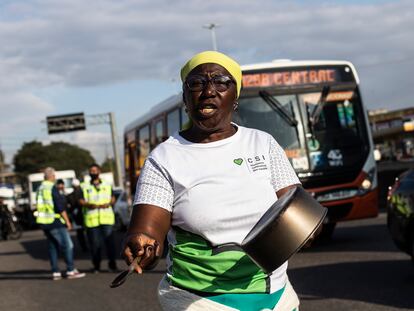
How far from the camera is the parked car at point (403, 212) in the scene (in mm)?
8391

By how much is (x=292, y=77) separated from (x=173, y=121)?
9.34 feet

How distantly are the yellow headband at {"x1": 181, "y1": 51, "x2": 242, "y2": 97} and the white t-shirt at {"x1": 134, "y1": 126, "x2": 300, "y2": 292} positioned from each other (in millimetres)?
272

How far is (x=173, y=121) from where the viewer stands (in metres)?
15.0

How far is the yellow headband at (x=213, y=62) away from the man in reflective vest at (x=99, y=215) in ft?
30.5

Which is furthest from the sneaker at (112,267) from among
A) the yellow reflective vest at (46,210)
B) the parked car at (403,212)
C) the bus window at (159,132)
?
the parked car at (403,212)

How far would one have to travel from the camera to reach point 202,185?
279 centimetres

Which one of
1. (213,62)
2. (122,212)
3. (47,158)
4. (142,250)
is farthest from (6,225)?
(47,158)

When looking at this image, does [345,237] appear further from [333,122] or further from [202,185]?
[202,185]

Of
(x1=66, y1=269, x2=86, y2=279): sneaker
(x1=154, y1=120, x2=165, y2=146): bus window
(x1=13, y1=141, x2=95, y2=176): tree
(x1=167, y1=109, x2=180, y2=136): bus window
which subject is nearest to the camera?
(x1=66, y1=269, x2=86, y2=279): sneaker

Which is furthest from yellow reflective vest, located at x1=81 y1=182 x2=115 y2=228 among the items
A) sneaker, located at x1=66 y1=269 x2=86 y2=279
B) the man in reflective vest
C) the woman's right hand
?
the woman's right hand

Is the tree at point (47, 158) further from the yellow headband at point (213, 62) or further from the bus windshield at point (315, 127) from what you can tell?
the yellow headband at point (213, 62)

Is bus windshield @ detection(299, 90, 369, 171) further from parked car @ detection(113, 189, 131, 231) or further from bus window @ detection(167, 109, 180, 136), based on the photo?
parked car @ detection(113, 189, 131, 231)

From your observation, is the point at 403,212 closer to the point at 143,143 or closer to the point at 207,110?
the point at 207,110

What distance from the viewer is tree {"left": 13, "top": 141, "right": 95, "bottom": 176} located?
4006 inches
